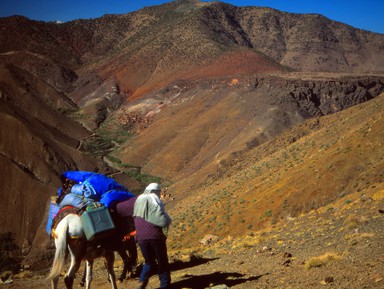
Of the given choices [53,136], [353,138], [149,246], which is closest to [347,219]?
[149,246]

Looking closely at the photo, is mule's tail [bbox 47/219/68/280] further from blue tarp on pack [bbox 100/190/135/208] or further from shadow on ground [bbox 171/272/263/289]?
shadow on ground [bbox 171/272/263/289]

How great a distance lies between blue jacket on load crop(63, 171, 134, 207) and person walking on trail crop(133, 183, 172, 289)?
1.29m

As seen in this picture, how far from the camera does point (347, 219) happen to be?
11.5 meters

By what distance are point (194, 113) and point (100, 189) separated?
50.6m

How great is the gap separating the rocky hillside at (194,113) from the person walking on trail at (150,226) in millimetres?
10653

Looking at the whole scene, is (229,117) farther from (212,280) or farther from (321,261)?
(321,261)

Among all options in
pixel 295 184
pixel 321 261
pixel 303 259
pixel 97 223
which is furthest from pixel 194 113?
pixel 321 261

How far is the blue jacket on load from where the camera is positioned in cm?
847

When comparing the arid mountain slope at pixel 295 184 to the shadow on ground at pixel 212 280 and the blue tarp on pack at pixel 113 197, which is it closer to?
the shadow on ground at pixel 212 280

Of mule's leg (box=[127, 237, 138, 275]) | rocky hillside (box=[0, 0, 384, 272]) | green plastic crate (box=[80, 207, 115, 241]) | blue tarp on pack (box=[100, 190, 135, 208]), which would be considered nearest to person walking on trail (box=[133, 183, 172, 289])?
green plastic crate (box=[80, 207, 115, 241])

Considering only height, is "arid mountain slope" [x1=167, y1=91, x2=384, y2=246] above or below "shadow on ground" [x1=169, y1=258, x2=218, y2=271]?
above

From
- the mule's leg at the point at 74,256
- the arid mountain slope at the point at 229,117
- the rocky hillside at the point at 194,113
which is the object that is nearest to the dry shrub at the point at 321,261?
the mule's leg at the point at 74,256

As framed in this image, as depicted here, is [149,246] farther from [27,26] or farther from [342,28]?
[342,28]

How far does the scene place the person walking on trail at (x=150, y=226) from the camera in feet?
23.4
